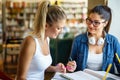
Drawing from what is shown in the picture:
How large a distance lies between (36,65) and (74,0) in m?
3.64

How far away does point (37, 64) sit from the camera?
171cm

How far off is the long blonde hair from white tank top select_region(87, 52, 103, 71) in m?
0.59

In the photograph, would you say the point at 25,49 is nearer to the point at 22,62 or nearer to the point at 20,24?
the point at 22,62

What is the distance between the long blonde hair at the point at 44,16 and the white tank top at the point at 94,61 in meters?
0.59

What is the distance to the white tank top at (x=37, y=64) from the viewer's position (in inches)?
66.1

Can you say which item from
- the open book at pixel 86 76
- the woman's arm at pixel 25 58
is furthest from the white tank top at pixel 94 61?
the woman's arm at pixel 25 58

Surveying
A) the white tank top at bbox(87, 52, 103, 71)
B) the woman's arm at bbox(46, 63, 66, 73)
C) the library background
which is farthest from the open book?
the library background

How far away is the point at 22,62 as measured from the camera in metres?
1.61

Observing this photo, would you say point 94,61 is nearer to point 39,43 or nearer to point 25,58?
point 39,43

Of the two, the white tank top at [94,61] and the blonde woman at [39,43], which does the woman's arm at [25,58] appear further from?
the white tank top at [94,61]

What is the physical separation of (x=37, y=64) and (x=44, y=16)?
0.33 m

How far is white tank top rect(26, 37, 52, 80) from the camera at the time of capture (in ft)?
5.51

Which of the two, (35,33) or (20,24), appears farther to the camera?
(20,24)

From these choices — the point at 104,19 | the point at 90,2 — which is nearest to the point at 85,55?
the point at 104,19
